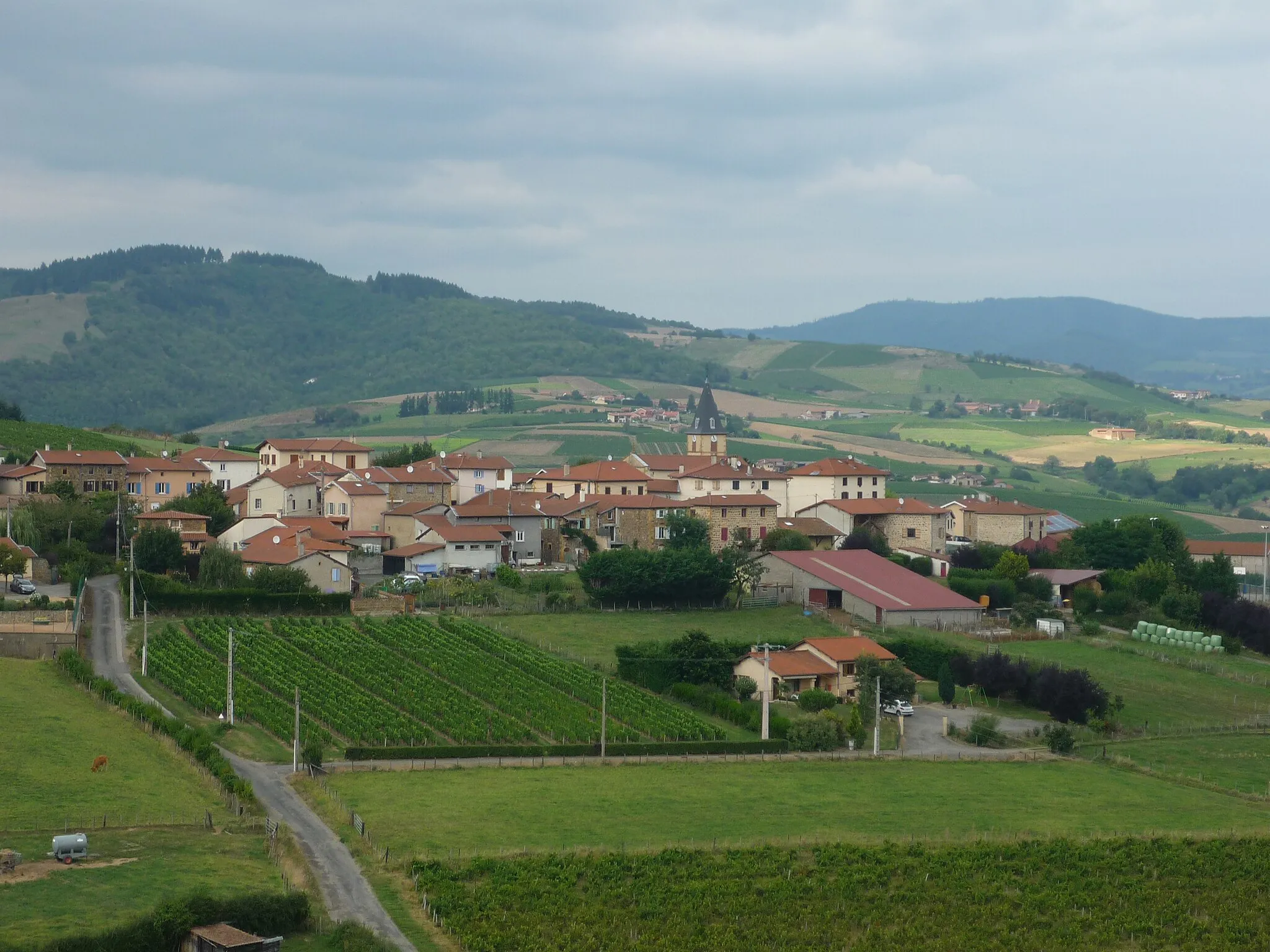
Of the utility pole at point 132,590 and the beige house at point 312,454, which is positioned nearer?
the utility pole at point 132,590

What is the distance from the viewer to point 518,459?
15988 cm

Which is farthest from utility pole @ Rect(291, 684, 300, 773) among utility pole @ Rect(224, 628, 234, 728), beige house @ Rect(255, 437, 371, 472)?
beige house @ Rect(255, 437, 371, 472)

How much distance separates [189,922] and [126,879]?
361 centimetres

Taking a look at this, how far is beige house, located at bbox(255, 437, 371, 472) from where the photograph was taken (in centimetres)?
9956

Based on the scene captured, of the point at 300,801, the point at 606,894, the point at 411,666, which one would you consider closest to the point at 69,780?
the point at 300,801

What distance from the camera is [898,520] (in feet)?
290

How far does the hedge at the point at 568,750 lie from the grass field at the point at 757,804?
114 cm

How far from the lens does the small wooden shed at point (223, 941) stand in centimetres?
2895

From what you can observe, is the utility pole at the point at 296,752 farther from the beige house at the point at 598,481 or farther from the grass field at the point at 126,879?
the beige house at the point at 598,481

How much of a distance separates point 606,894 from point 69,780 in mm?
14072

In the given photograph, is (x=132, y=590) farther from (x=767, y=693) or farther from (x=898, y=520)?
(x=898, y=520)

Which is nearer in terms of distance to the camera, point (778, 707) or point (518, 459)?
point (778, 707)

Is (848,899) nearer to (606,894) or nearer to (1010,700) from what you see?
(606,894)

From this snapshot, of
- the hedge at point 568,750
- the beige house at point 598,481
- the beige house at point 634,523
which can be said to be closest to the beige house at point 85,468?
the beige house at point 598,481
